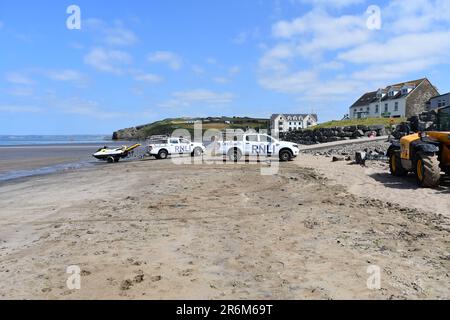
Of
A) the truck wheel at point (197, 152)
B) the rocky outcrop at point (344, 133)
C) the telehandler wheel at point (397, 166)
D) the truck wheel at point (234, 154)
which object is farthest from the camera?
the rocky outcrop at point (344, 133)

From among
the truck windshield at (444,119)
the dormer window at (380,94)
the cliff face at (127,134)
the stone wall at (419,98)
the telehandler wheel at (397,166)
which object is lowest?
the telehandler wheel at (397,166)

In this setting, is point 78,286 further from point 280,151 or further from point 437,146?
point 280,151

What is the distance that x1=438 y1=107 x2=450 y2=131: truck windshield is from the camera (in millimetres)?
12470

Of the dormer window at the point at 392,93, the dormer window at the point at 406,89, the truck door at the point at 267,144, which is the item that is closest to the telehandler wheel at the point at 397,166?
the truck door at the point at 267,144

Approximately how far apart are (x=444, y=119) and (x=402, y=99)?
191 ft

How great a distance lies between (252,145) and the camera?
2456 centimetres

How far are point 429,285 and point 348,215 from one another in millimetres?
4079

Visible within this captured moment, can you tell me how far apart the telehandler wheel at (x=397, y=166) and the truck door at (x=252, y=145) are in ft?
33.8

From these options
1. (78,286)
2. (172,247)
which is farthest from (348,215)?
(78,286)

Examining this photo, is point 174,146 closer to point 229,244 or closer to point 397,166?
point 397,166

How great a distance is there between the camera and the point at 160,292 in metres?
4.93

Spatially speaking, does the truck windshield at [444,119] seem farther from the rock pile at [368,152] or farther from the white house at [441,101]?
the white house at [441,101]

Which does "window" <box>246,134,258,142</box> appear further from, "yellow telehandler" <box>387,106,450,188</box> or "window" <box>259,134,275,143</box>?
"yellow telehandler" <box>387,106,450,188</box>

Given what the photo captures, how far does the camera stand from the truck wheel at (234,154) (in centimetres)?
2495
